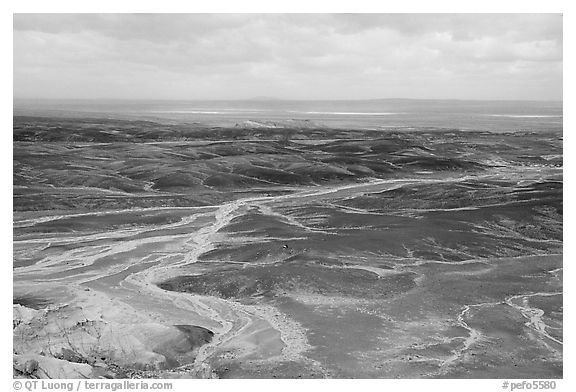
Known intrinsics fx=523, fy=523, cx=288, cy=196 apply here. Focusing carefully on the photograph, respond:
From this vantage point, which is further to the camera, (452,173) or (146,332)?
(452,173)

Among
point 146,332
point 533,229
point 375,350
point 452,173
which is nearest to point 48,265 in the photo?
point 146,332

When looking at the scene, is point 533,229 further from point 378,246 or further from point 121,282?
point 121,282

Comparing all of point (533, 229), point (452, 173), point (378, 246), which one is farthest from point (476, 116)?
point (378, 246)

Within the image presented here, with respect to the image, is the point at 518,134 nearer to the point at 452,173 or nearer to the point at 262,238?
the point at 452,173

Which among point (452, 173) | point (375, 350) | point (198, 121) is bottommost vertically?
point (375, 350)

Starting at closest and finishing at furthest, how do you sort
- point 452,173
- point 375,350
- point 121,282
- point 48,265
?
point 375,350 → point 121,282 → point 48,265 → point 452,173

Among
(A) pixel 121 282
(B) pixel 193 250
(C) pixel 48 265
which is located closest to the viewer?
(A) pixel 121 282
